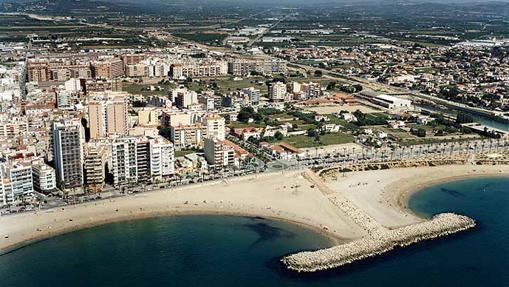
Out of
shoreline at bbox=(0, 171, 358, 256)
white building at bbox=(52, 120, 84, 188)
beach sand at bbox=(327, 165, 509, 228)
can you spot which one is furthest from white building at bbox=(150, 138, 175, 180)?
beach sand at bbox=(327, 165, 509, 228)

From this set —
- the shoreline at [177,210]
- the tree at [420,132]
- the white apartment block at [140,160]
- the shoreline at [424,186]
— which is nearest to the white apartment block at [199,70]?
the tree at [420,132]

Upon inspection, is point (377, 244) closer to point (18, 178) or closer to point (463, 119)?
point (18, 178)

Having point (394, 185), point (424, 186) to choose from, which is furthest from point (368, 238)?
point (424, 186)

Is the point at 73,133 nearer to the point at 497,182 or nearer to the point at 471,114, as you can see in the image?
the point at 497,182

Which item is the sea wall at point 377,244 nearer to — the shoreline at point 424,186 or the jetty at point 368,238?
the jetty at point 368,238

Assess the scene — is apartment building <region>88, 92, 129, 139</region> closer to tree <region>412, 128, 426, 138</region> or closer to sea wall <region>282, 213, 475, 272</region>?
sea wall <region>282, 213, 475, 272</region>
